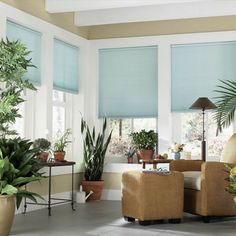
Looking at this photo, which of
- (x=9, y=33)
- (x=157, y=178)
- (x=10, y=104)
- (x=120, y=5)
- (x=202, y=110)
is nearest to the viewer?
(x=10, y=104)

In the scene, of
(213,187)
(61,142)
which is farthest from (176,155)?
(213,187)

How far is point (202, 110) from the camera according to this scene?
25.7ft

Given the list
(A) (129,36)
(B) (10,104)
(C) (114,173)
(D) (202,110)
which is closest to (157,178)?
(B) (10,104)

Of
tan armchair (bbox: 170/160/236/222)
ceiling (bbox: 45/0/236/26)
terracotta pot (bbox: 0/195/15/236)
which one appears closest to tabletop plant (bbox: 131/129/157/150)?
ceiling (bbox: 45/0/236/26)

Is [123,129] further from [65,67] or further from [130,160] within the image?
[65,67]

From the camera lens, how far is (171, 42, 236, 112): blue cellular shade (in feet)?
26.6

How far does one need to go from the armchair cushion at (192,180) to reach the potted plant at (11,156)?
187 centimetres

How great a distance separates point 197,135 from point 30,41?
10.0 ft

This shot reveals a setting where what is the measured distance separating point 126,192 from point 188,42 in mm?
3294

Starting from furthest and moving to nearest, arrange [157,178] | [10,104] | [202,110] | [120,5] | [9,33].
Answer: [202,110], [120,5], [9,33], [157,178], [10,104]

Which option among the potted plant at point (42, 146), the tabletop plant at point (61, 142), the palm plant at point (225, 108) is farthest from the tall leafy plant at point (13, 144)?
the palm plant at point (225, 108)

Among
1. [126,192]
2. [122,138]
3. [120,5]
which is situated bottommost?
[126,192]

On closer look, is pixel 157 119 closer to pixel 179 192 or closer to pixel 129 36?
pixel 129 36

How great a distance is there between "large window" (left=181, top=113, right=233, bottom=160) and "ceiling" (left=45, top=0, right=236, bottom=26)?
5.28 feet
